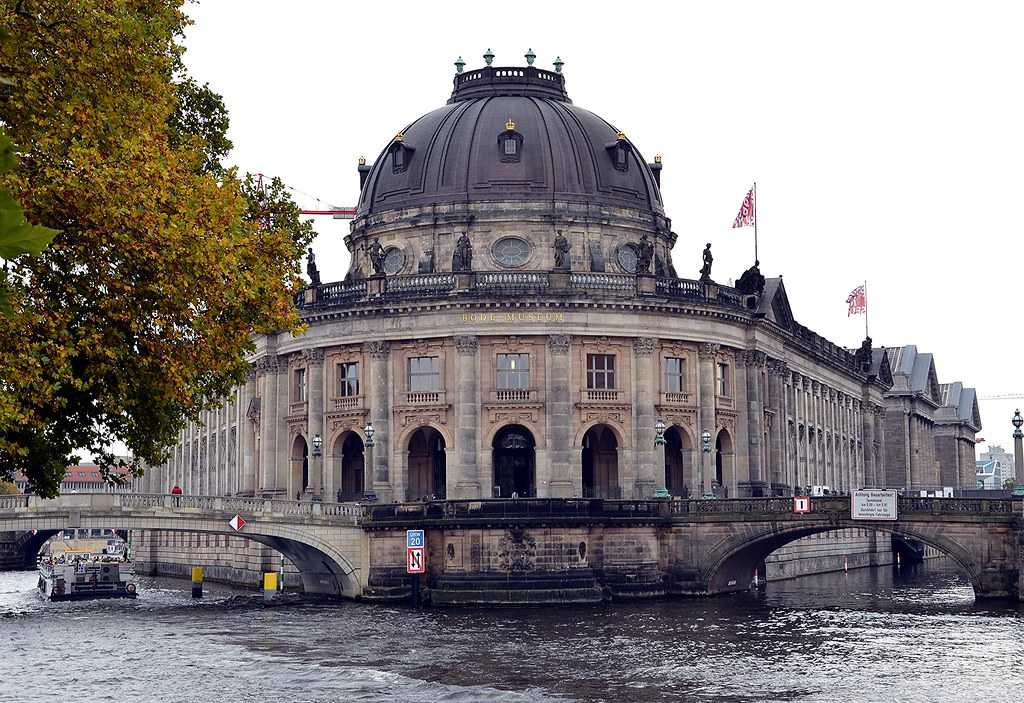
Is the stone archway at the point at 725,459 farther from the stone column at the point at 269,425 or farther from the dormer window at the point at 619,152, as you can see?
the stone column at the point at 269,425

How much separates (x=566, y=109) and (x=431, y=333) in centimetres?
2116

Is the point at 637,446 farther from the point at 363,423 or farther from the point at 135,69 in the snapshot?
the point at 135,69

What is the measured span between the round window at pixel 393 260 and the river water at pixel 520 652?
26.3 meters

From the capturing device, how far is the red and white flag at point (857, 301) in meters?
118

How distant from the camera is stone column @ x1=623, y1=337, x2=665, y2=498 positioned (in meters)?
81.9

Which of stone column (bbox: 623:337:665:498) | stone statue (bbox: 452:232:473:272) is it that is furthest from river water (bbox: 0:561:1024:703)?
stone statue (bbox: 452:232:473:272)

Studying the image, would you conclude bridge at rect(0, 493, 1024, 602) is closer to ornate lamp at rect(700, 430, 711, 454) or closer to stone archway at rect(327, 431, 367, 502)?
ornate lamp at rect(700, 430, 711, 454)

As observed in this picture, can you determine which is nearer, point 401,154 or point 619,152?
point 401,154

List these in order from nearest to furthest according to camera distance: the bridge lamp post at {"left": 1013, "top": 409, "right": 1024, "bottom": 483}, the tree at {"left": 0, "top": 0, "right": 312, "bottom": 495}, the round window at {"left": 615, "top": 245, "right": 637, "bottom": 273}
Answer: the tree at {"left": 0, "top": 0, "right": 312, "bottom": 495}, the bridge lamp post at {"left": 1013, "top": 409, "right": 1024, "bottom": 483}, the round window at {"left": 615, "top": 245, "right": 637, "bottom": 273}

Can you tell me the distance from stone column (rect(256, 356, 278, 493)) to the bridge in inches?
592

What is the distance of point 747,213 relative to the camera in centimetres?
8994

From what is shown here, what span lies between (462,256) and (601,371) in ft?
34.4

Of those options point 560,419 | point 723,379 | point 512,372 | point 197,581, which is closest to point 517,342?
point 512,372

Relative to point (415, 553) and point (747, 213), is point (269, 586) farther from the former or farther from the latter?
point (747, 213)
